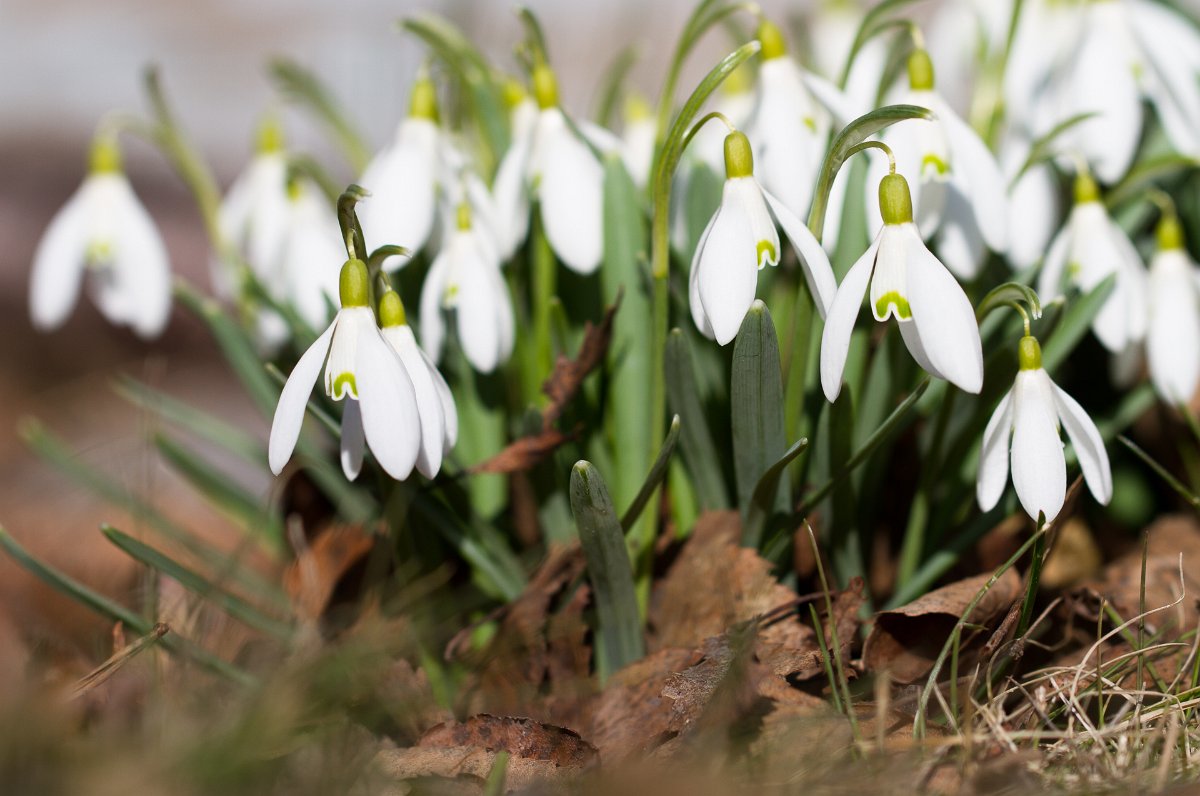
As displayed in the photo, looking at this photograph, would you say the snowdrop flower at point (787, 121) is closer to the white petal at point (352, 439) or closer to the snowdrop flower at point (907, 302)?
the snowdrop flower at point (907, 302)

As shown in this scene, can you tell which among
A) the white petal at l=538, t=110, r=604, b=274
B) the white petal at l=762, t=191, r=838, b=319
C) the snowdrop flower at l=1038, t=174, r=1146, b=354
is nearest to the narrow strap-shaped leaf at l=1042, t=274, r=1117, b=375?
the snowdrop flower at l=1038, t=174, r=1146, b=354

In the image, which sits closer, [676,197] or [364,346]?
[364,346]

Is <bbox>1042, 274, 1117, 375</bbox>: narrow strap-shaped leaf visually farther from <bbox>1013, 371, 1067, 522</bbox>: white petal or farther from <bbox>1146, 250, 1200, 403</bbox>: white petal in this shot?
<bbox>1013, 371, 1067, 522</bbox>: white petal

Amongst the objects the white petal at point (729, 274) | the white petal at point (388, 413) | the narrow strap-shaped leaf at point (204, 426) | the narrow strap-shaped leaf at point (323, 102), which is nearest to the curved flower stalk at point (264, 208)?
the narrow strap-shaped leaf at point (323, 102)

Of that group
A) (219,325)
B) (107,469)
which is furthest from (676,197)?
(107,469)

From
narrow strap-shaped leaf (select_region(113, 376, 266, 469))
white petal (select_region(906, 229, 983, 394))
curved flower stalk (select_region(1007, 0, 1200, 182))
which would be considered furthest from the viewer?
narrow strap-shaped leaf (select_region(113, 376, 266, 469))

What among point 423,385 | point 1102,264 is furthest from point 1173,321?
point 423,385

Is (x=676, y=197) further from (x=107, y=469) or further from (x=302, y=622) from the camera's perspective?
(x=107, y=469)
